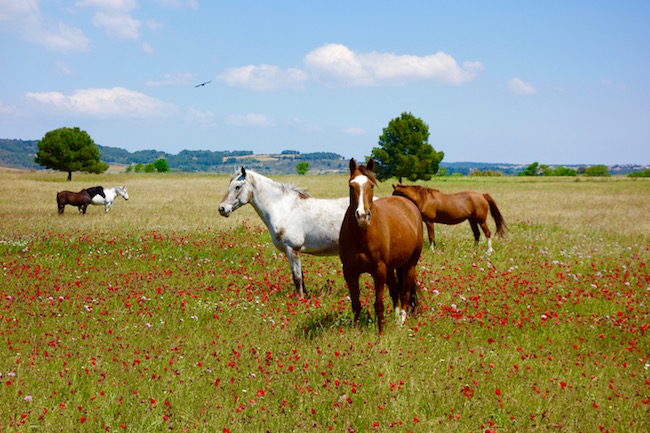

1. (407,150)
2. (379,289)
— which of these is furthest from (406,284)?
(407,150)

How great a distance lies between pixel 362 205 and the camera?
242 inches

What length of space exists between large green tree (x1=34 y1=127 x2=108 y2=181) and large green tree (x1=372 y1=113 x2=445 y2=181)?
137 ft

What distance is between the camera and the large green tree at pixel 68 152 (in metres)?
68.9

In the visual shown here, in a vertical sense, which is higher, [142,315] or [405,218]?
[405,218]

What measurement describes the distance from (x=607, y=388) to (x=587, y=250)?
8964 mm

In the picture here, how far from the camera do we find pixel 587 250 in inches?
530

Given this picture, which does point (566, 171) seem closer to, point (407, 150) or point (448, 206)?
point (407, 150)

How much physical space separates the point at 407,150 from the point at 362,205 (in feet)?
200

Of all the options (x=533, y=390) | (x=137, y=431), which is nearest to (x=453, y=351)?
(x=533, y=390)

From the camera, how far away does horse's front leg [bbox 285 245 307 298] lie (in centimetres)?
920

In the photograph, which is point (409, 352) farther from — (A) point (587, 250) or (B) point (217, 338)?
(A) point (587, 250)

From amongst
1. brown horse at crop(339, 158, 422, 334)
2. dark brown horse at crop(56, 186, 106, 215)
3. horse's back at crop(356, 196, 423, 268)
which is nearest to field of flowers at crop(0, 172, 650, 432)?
brown horse at crop(339, 158, 422, 334)

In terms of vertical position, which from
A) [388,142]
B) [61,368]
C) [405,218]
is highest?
[388,142]

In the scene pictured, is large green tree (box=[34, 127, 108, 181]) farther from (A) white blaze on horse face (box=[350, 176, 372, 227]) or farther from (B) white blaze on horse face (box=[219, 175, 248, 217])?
(A) white blaze on horse face (box=[350, 176, 372, 227])
